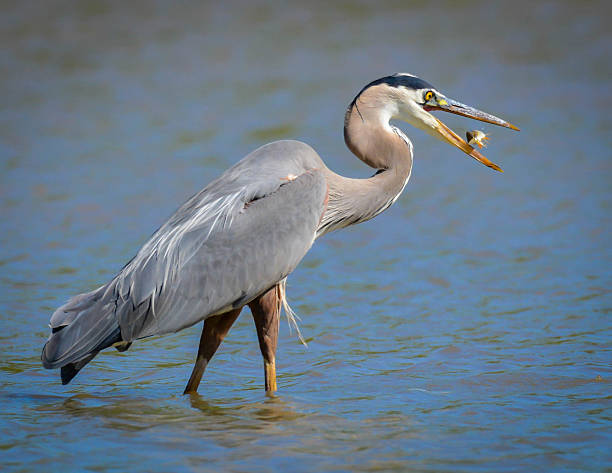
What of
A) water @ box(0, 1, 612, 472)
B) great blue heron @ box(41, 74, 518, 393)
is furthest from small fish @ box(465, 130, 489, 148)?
water @ box(0, 1, 612, 472)

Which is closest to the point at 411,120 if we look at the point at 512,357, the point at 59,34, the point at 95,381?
the point at 512,357

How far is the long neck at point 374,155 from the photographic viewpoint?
20.6 ft

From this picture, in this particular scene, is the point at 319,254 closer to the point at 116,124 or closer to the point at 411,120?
the point at 411,120

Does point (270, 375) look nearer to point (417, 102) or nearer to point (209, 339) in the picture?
point (209, 339)

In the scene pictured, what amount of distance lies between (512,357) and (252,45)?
1090 cm

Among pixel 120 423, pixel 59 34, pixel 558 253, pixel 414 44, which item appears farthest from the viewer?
pixel 59 34

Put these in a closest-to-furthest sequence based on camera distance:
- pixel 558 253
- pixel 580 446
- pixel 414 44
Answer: pixel 580 446, pixel 558 253, pixel 414 44

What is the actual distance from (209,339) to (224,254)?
0.53 m

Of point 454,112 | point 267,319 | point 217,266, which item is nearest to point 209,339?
point 267,319

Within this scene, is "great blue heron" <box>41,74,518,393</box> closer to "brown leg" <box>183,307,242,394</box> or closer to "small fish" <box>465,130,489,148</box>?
"brown leg" <box>183,307,242,394</box>

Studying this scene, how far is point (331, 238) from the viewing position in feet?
33.0

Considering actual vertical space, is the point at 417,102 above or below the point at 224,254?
above

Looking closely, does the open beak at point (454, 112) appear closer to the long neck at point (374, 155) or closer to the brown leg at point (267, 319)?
the long neck at point (374, 155)

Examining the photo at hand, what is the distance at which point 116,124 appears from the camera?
1394 centimetres
